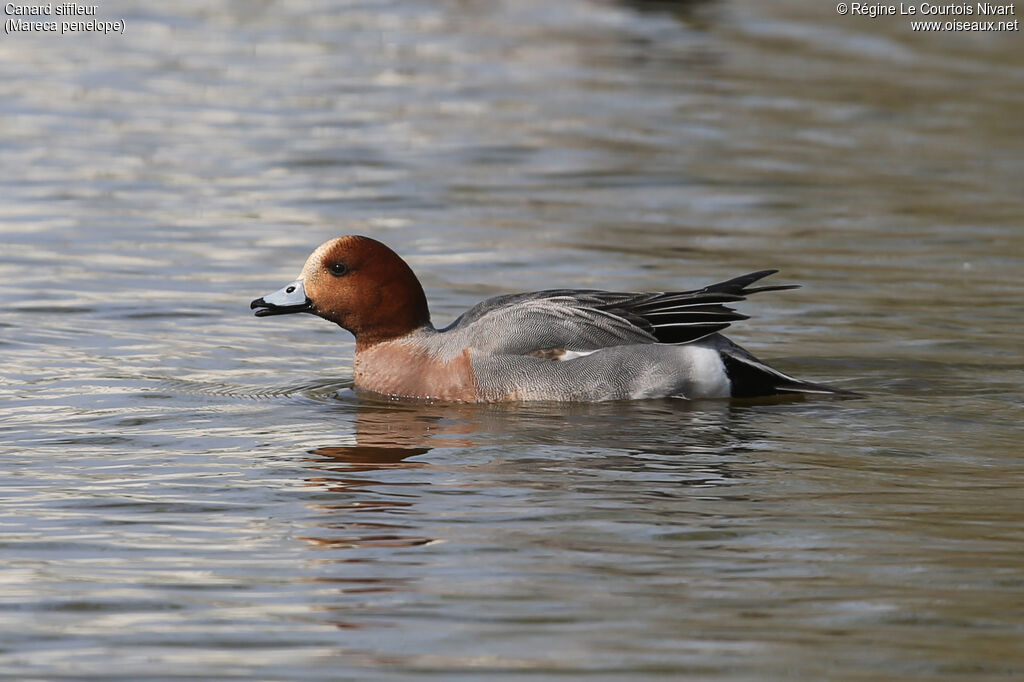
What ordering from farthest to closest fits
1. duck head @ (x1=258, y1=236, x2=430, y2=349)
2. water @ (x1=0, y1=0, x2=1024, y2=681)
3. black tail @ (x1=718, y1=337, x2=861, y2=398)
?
1. duck head @ (x1=258, y1=236, x2=430, y2=349)
2. black tail @ (x1=718, y1=337, x2=861, y2=398)
3. water @ (x1=0, y1=0, x2=1024, y2=681)

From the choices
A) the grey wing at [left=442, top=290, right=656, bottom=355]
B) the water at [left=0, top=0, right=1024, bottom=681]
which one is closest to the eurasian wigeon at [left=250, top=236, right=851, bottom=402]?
the grey wing at [left=442, top=290, right=656, bottom=355]

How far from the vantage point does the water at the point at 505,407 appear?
15.4 feet

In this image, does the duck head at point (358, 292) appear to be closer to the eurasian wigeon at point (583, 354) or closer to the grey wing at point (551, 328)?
the eurasian wigeon at point (583, 354)

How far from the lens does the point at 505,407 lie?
7.64 meters

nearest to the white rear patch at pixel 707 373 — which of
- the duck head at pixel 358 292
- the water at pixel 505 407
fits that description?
the water at pixel 505 407

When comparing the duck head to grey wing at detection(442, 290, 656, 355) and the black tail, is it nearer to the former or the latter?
grey wing at detection(442, 290, 656, 355)

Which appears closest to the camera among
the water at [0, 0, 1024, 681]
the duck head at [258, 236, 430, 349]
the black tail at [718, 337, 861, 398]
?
the water at [0, 0, 1024, 681]

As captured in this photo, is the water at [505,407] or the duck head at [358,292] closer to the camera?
the water at [505,407]

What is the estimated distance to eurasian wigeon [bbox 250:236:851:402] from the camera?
25.1 feet

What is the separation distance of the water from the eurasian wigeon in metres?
0.12

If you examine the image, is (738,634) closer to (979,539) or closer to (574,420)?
(979,539)

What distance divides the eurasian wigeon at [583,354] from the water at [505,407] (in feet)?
0.40

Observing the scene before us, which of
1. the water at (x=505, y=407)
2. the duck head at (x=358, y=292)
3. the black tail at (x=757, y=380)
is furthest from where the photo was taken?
the duck head at (x=358, y=292)

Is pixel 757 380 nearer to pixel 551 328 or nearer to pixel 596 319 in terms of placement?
pixel 596 319
